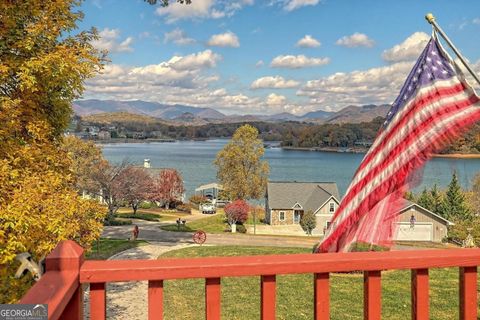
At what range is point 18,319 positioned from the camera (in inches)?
57.4

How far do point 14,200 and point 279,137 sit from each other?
487 ft

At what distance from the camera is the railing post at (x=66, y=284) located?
153 cm

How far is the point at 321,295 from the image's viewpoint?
6.25 feet

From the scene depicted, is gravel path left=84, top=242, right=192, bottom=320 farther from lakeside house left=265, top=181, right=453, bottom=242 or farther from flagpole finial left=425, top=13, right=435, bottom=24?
lakeside house left=265, top=181, right=453, bottom=242

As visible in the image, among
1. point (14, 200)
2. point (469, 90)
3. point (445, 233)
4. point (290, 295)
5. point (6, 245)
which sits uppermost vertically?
point (469, 90)

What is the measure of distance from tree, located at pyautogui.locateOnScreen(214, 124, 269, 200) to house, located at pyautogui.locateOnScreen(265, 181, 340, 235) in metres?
1.82

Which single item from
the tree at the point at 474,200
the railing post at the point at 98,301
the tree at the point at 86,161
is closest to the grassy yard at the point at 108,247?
the tree at the point at 86,161

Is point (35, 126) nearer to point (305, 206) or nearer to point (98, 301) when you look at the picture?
point (98, 301)

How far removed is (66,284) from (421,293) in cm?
154

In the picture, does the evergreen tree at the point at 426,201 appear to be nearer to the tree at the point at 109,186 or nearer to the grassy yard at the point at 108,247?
the tree at the point at 109,186

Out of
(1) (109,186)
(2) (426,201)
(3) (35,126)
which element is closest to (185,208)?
(1) (109,186)

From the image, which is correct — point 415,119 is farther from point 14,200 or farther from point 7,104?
point 7,104

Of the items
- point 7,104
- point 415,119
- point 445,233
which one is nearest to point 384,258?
point 415,119

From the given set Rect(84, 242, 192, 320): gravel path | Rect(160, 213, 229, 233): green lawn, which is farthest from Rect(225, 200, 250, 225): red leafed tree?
Rect(84, 242, 192, 320): gravel path
